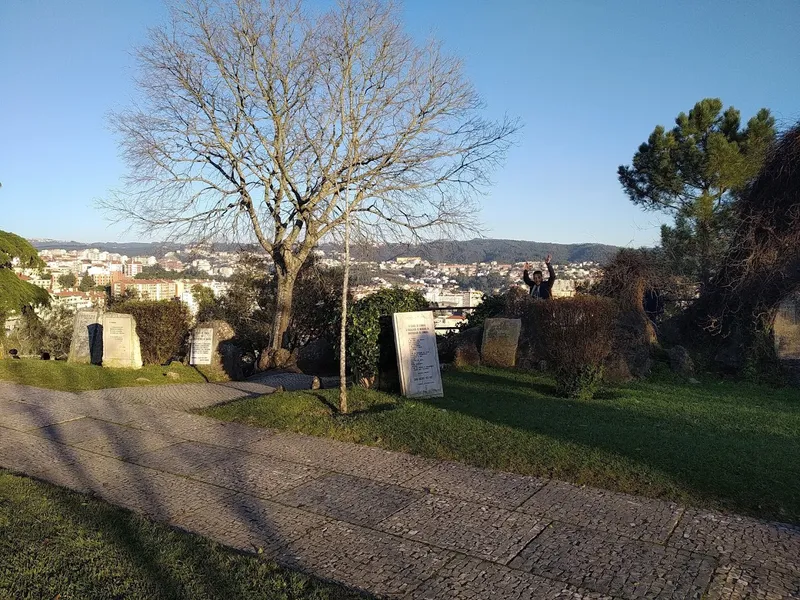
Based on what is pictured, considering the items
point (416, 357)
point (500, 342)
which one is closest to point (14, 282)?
point (416, 357)

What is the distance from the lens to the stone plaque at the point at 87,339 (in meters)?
14.4

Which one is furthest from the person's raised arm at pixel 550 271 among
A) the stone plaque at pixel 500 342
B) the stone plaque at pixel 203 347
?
the stone plaque at pixel 203 347

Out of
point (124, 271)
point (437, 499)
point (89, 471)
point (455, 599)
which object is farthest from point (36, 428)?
point (124, 271)

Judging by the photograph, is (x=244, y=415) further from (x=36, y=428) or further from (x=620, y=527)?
(x=620, y=527)

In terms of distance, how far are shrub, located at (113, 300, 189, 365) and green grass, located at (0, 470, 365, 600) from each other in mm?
10126

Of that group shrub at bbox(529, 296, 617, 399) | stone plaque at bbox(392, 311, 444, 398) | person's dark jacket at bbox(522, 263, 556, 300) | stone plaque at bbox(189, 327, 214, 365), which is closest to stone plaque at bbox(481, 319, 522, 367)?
shrub at bbox(529, 296, 617, 399)

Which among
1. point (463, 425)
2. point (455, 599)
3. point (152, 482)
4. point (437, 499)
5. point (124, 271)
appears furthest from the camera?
point (124, 271)

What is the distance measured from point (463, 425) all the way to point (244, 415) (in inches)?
105

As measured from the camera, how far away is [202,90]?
1548 centimetres

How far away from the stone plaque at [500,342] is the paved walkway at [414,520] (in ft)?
20.1

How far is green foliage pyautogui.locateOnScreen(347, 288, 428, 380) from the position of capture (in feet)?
32.3

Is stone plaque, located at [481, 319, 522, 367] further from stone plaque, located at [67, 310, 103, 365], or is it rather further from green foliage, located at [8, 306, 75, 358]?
green foliage, located at [8, 306, 75, 358]

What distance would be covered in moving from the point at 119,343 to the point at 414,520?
10679 mm

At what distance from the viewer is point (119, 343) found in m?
13.8
